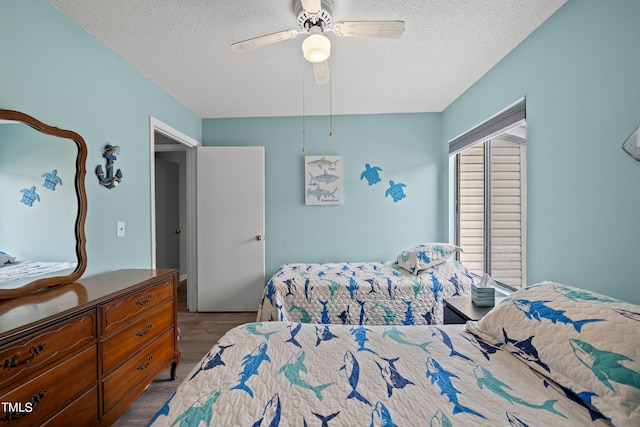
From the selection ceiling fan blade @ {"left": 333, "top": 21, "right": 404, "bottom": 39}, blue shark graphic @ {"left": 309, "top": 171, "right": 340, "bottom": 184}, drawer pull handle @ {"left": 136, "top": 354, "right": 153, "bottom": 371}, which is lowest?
drawer pull handle @ {"left": 136, "top": 354, "right": 153, "bottom": 371}

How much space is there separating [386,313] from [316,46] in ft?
6.77

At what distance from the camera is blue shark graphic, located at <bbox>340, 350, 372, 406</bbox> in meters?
0.85

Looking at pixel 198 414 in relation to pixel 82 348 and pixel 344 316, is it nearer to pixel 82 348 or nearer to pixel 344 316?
pixel 82 348

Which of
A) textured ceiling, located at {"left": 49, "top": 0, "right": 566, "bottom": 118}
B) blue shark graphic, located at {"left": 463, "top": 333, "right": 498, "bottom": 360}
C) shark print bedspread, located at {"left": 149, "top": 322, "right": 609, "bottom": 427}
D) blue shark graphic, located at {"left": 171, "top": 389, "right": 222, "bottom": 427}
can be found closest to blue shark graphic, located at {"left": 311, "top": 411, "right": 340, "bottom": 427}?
shark print bedspread, located at {"left": 149, "top": 322, "right": 609, "bottom": 427}

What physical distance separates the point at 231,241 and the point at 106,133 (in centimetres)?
169

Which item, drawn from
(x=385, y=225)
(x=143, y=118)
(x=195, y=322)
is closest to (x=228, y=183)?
(x=143, y=118)

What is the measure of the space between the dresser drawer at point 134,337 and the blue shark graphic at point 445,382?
1.57 metres

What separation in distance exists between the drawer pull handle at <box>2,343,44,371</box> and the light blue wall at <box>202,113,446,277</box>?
2.34m

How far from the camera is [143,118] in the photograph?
7.41ft

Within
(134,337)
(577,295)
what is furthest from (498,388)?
(134,337)

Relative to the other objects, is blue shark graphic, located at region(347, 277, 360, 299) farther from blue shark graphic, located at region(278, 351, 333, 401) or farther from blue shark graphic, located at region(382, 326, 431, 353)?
blue shark graphic, located at region(278, 351, 333, 401)

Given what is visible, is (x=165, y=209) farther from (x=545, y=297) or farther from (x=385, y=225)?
(x=545, y=297)

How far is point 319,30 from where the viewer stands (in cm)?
157

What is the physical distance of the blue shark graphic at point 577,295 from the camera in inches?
39.4
